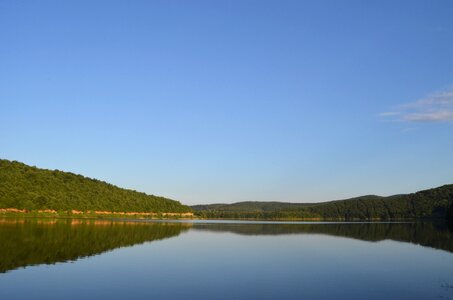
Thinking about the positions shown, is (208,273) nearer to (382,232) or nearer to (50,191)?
(382,232)

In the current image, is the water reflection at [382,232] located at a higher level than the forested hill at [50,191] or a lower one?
lower

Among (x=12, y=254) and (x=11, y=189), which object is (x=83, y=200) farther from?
(x=12, y=254)

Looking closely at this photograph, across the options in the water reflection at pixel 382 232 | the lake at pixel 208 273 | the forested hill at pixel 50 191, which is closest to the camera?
the lake at pixel 208 273

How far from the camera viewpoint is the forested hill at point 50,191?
433 ft

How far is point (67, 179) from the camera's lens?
18175 cm

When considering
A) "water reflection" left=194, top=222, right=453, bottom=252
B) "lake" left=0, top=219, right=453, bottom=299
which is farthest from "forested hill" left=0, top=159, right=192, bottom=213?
"lake" left=0, top=219, right=453, bottom=299

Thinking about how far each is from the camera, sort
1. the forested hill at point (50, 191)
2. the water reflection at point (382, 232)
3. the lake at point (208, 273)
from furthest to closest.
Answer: the forested hill at point (50, 191) → the water reflection at point (382, 232) → the lake at point (208, 273)

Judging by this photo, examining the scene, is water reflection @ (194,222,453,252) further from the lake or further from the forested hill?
the forested hill

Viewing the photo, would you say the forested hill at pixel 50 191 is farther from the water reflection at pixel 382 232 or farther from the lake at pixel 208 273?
the lake at pixel 208 273

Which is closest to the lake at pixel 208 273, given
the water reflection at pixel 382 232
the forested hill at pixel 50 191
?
the water reflection at pixel 382 232

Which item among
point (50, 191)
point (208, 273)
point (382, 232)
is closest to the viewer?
point (208, 273)

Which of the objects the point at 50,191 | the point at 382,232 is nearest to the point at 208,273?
the point at 382,232

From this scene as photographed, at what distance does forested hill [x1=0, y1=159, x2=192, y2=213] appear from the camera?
433 feet

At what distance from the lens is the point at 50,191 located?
152625 millimetres
